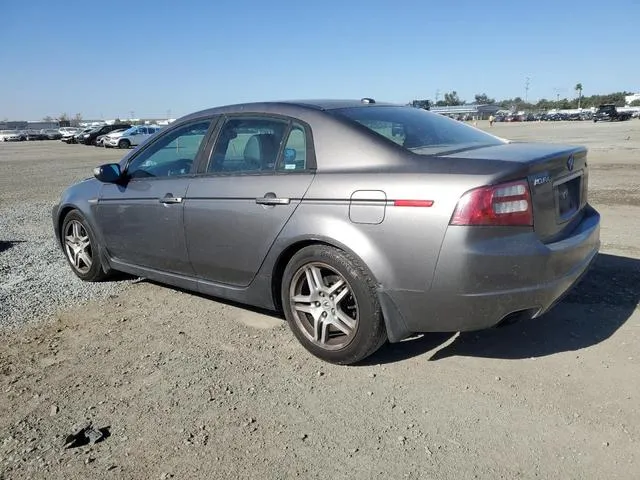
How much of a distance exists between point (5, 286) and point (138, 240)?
5.70 feet

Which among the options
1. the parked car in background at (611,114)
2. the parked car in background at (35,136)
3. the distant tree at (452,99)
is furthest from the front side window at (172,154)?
the distant tree at (452,99)

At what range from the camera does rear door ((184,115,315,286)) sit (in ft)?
11.9

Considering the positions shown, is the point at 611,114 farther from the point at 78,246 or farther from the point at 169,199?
the point at 169,199

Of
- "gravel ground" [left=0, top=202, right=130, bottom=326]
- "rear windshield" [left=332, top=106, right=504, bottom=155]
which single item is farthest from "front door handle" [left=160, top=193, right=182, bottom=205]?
"rear windshield" [left=332, top=106, right=504, bottom=155]

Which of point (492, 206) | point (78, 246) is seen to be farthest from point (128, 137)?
point (492, 206)

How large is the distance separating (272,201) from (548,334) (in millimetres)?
2170

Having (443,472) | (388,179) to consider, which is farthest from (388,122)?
(443,472)

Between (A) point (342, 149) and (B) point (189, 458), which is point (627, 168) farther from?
(B) point (189, 458)

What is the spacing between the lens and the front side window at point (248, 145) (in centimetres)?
386

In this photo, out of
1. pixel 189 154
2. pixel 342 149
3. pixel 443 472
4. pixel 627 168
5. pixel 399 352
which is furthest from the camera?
pixel 627 168

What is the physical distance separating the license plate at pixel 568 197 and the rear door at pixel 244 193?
1553 mm

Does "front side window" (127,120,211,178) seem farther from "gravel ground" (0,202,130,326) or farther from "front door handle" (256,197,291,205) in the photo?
"gravel ground" (0,202,130,326)

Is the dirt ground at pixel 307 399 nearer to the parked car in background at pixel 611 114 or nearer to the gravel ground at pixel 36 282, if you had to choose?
the gravel ground at pixel 36 282

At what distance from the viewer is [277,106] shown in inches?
156
